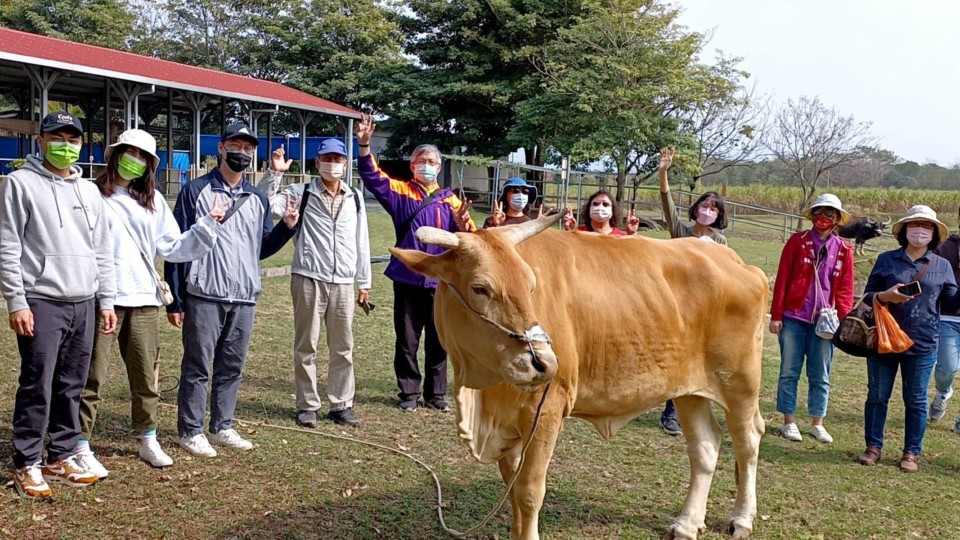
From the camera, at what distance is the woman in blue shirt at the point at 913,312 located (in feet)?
20.9

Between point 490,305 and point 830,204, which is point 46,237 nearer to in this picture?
point 490,305

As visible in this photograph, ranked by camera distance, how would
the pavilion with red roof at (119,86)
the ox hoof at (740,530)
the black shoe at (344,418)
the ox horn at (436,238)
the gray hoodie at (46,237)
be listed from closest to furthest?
the ox horn at (436,238), the gray hoodie at (46,237), the ox hoof at (740,530), the black shoe at (344,418), the pavilion with red roof at (119,86)

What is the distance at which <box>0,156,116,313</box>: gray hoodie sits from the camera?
4484 mm

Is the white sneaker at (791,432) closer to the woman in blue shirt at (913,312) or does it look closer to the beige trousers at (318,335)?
the woman in blue shirt at (913,312)

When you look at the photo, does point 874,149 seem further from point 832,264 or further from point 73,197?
point 73,197

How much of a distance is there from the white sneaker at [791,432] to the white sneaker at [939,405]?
1.88m

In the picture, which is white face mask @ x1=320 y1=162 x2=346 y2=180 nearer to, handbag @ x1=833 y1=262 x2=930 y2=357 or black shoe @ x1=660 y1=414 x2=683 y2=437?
black shoe @ x1=660 y1=414 x2=683 y2=437

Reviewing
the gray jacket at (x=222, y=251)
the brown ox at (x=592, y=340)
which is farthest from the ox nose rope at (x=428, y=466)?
the gray jacket at (x=222, y=251)

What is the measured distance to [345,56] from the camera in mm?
38438

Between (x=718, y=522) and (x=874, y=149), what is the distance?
1533 inches

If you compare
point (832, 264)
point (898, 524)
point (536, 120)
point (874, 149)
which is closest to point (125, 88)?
point (536, 120)

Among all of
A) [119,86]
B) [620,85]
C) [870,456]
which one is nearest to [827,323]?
[870,456]

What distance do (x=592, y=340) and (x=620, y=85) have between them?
26.6 meters

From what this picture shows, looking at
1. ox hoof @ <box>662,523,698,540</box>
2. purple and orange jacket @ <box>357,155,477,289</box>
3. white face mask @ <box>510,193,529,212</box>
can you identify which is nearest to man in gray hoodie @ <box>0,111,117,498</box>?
purple and orange jacket @ <box>357,155,477,289</box>
